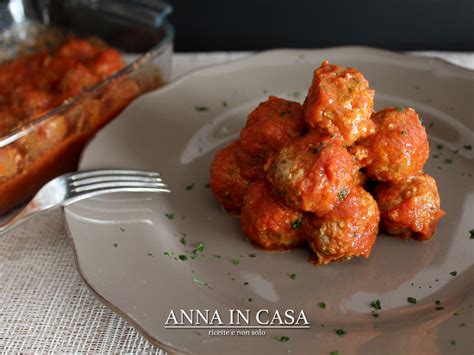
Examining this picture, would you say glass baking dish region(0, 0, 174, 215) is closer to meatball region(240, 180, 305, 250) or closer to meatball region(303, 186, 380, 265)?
meatball region(240, 180, 305, 250)

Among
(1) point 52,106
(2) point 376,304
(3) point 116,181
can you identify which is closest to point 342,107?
(2) point 376,304

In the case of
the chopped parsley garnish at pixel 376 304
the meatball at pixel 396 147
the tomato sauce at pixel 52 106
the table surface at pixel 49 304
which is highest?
the meatball at pixel 396 147

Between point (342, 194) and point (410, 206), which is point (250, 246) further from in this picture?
point (410, 206)

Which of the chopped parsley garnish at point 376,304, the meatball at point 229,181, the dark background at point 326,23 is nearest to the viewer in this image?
the chopped parsley garnish at point 376,304

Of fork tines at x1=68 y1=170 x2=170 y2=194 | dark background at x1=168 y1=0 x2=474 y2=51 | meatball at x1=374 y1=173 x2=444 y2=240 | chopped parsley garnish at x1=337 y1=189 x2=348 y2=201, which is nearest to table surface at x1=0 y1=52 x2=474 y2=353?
fork tines at x1=68 y1=170 x2=170 y2=194

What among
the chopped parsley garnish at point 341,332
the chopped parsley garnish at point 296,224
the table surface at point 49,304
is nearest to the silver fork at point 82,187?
the table surface at point 49,304

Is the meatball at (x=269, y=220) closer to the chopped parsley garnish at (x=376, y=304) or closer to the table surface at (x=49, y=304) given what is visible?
the chopped parsley garnish at (x=376, y=304)
